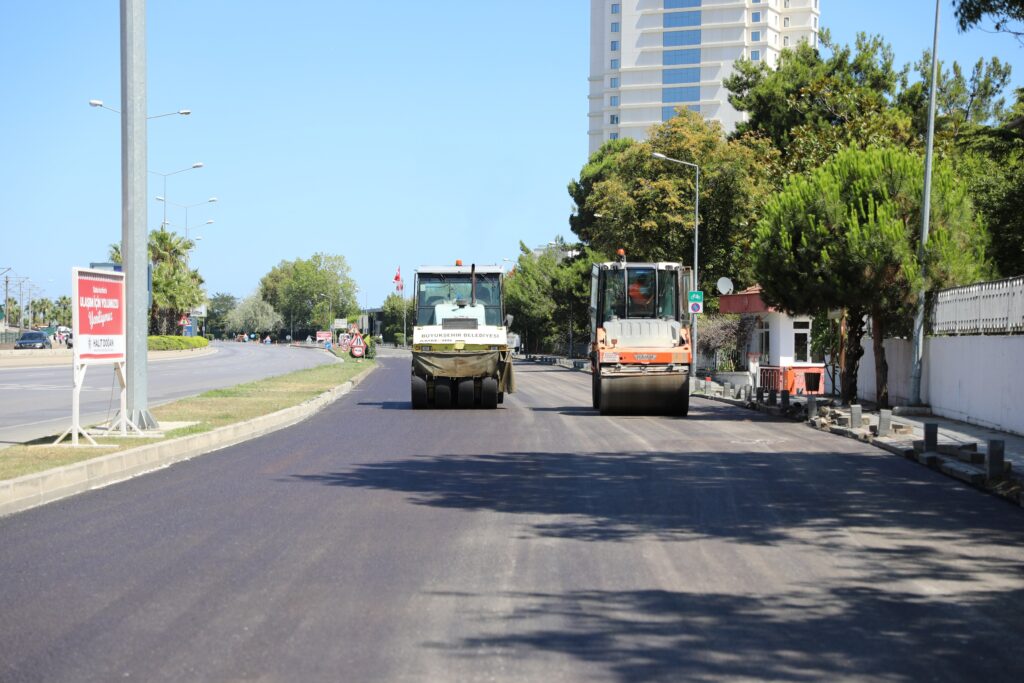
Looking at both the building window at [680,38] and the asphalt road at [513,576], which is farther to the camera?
the building window at [680,38]

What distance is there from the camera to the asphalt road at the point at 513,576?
17.8 ft

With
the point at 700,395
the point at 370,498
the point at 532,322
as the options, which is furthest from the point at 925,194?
the point at 532,322

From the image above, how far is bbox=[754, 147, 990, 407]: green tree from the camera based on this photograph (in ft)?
78.6

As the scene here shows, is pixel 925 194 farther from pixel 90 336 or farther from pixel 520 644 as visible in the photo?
pixel 520 644

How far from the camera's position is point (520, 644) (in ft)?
18.6

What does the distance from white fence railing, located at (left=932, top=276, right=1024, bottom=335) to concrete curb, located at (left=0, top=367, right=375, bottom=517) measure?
13146 millimetres

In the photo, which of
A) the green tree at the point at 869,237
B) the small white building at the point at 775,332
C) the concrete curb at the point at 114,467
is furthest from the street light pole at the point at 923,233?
the small white building at the point at 775,332

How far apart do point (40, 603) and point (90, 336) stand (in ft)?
29.4

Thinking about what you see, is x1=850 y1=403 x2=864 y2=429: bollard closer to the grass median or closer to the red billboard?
the grass median

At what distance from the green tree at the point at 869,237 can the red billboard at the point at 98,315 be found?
1484 centimetres

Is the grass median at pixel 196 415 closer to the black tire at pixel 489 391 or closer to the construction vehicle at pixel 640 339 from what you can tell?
the black tire at pixel 489 391

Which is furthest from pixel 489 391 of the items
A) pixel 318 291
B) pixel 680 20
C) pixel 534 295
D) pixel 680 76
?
pixel 318 291

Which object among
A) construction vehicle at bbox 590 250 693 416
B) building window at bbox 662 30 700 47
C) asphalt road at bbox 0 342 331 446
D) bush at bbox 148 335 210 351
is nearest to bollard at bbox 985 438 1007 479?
construction vehicle at bbox 590 250 693 416

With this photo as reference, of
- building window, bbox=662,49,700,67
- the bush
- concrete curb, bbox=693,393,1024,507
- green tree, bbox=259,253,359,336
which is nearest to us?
concrete curb, bbox=693,393,1024,507
